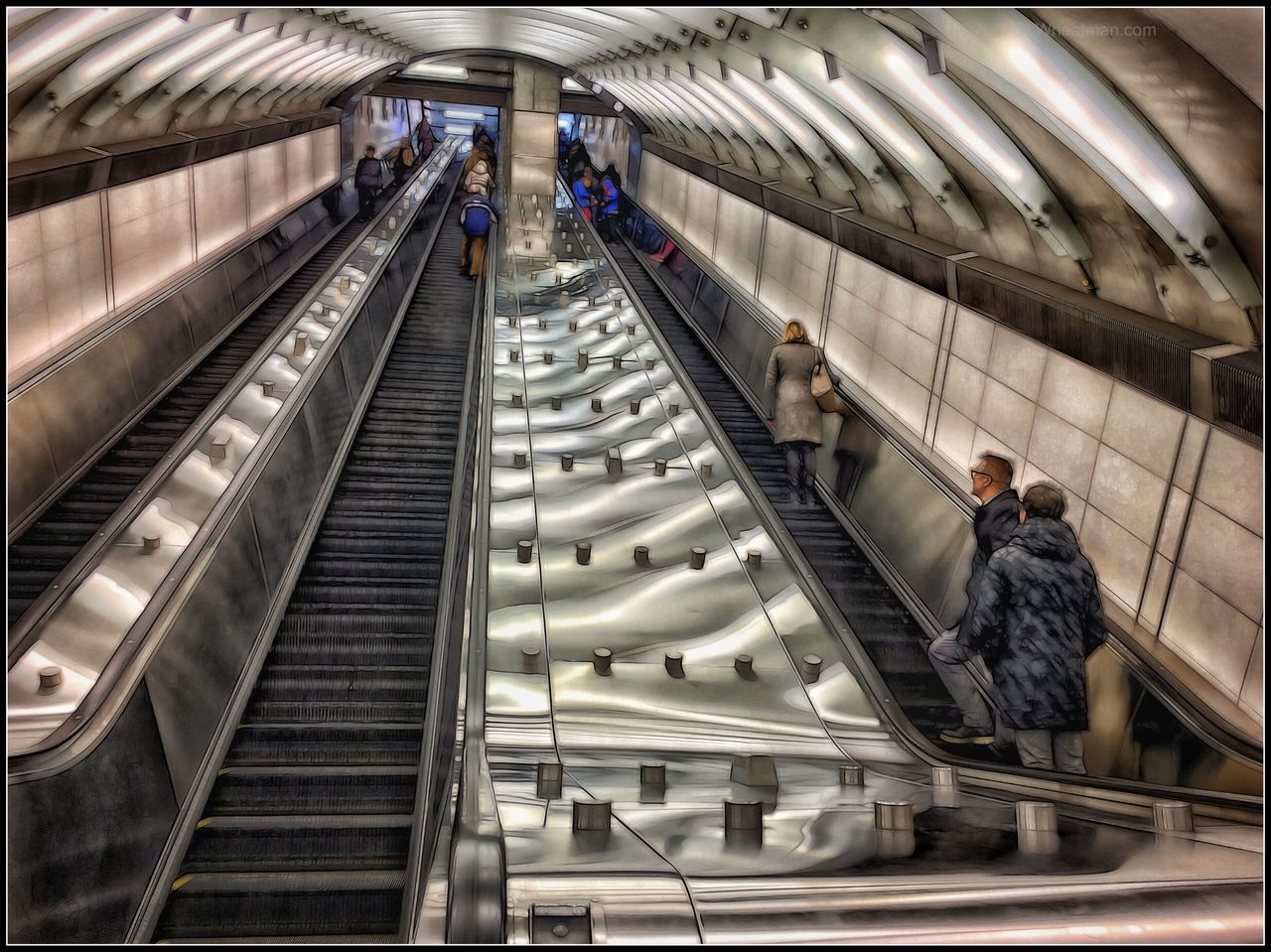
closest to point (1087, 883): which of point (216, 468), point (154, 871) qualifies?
point (154, 871)

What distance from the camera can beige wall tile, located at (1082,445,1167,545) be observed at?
15.4ft

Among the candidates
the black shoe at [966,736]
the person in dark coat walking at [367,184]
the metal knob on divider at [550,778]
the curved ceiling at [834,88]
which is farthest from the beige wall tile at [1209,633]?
the person in dark coat walking at [367,184]

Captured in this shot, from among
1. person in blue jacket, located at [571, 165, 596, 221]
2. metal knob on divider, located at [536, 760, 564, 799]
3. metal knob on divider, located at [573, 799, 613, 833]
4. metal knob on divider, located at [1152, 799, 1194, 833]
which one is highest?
person in blue jacket, located at [571, 165, 596, 221]

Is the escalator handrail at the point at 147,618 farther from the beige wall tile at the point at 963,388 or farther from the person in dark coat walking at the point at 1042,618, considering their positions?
the beige wall tile at the point at 963,388

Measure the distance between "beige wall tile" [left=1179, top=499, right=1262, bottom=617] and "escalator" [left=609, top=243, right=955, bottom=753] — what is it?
4.01 feet

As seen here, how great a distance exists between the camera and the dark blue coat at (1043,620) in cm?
374

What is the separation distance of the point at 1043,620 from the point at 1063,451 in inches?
82.2

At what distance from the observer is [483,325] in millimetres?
9695

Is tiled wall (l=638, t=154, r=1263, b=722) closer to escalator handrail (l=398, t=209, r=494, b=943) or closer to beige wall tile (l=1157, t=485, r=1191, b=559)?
beige wall tile (l=1157, t=485, r=1191, b=559)

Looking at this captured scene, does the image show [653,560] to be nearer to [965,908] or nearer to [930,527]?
[930,527]

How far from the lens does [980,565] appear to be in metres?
4.21

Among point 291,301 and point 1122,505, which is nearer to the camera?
point 1122,505

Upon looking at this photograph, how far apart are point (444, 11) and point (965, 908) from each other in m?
11.5

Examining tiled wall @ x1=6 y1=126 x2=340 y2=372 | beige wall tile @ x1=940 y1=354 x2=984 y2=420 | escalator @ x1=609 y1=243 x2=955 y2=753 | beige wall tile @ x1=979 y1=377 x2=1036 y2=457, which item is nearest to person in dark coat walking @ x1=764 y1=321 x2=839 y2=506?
escalator @ x1=609 y1=243 x2=955 y2=753
